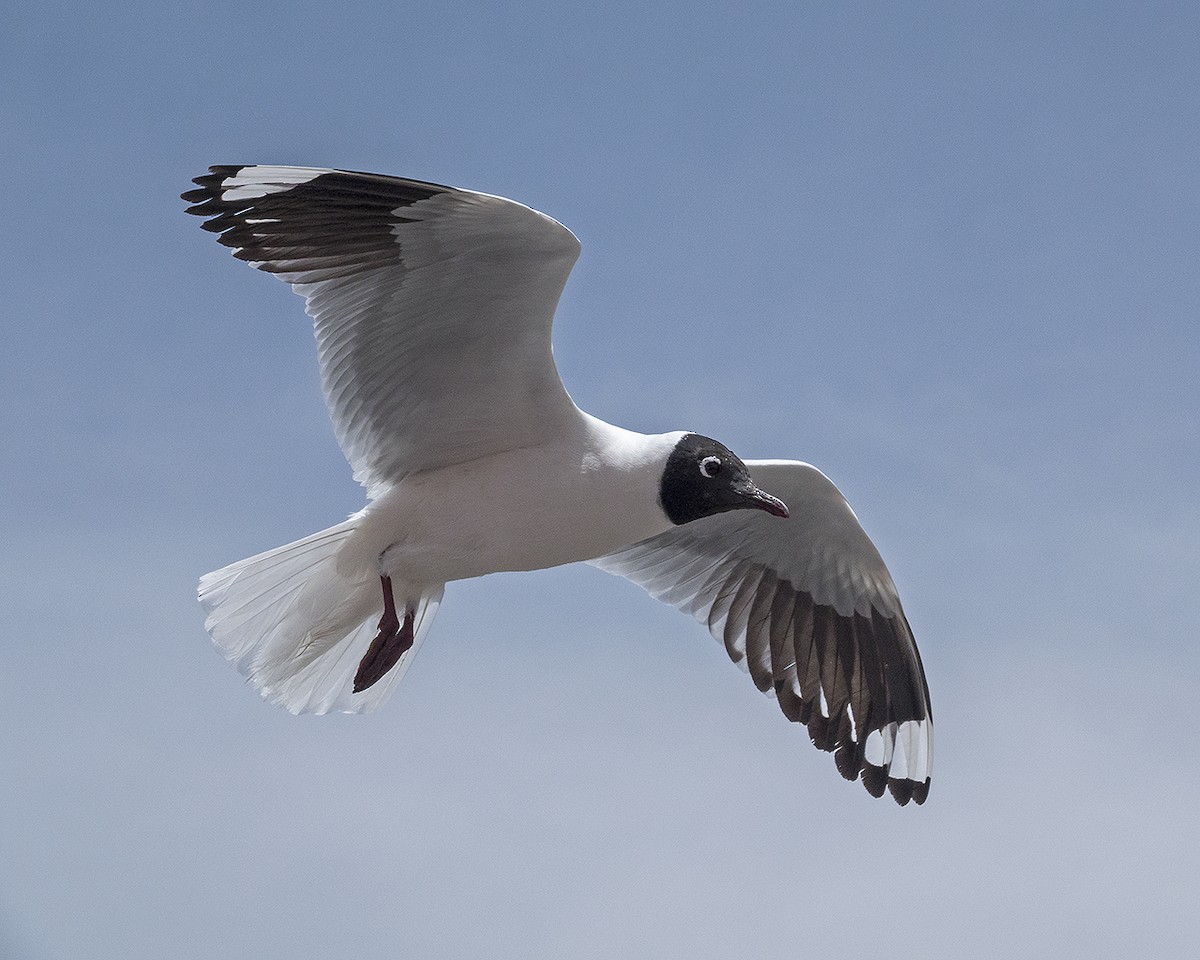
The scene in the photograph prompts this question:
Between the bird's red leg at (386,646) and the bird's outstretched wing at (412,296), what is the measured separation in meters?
0.45

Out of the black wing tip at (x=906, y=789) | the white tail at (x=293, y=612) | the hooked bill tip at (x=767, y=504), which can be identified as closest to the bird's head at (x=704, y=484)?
the hooked bill tip at (x=767, y=504)

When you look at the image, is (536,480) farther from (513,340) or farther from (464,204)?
(464,204)

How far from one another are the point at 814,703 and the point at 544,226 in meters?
2.33

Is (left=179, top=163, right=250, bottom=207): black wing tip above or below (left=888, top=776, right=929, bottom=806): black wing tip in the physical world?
above

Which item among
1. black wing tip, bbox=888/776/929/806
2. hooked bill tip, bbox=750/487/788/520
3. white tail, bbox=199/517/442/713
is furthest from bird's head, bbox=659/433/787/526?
black wing tip, bbox=888/776/929/806

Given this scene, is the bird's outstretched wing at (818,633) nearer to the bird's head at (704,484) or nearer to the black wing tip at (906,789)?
the black wing tip at (906,789)

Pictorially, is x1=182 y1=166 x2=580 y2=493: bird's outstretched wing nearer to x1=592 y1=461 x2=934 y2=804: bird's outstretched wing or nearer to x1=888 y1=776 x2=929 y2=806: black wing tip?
x1=592 y1=461 x2=934 y2=804: bird's outstretched wing

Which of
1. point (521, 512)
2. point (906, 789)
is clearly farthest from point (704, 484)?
point (906, 789)

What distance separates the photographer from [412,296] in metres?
4.34

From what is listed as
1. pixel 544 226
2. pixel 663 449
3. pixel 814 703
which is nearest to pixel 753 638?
pixel 814 703

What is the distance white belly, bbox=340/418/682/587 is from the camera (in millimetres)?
4504

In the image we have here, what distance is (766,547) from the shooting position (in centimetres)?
560

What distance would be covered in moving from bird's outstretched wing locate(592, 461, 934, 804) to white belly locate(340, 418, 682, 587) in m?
1.02

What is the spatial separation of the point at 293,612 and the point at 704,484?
4.42ft
